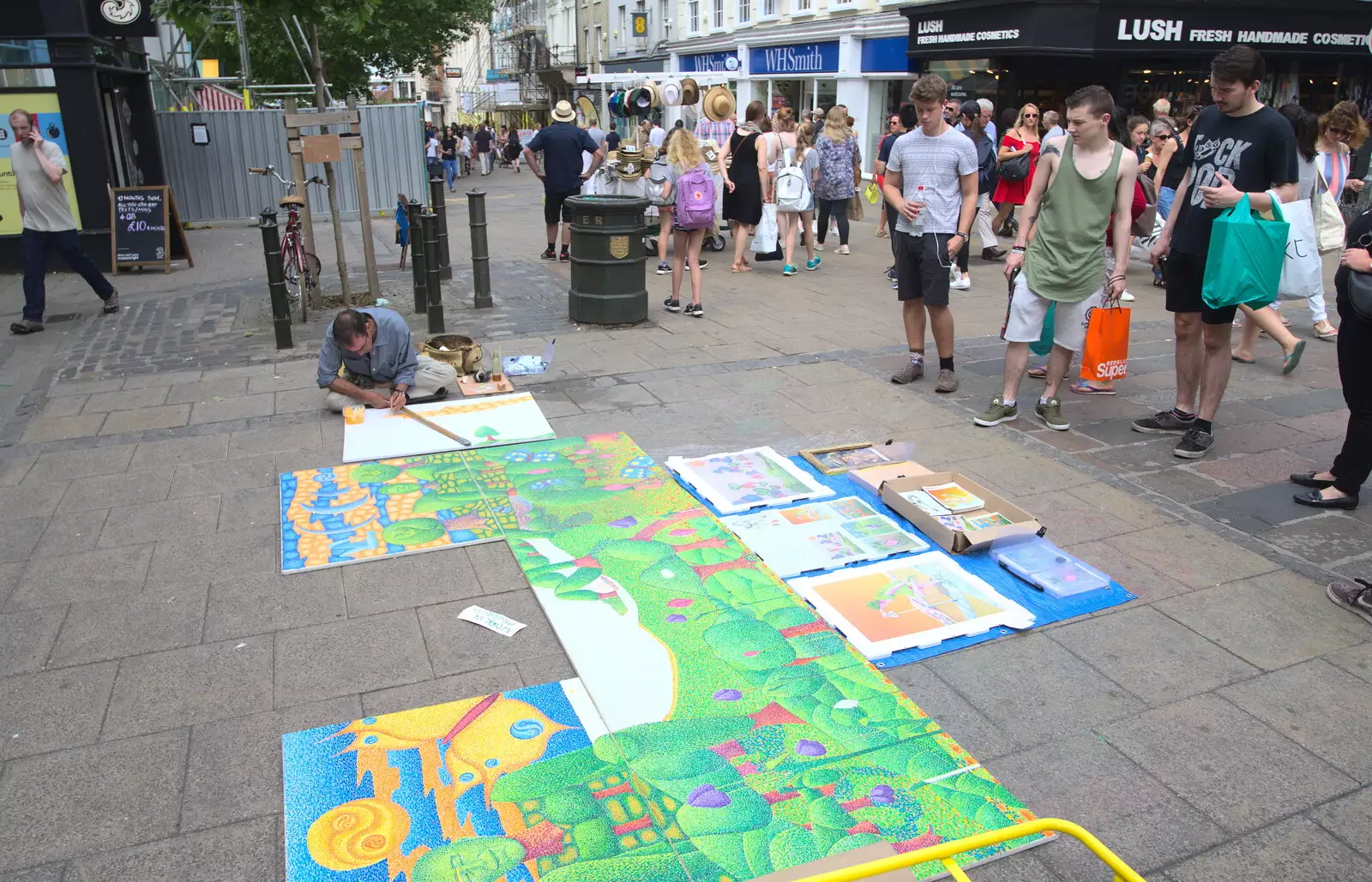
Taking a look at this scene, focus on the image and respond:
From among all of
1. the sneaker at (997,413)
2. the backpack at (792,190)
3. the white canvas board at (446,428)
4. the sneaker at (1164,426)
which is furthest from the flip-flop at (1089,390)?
the backpack at (792,190)

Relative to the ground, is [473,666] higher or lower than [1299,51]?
lower

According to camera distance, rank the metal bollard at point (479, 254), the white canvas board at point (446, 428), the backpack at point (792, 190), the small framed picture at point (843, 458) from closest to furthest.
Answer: the small framed picture at point (843, 458) → the white canvas board at point (446, 428) → the metal bollard at point (479, 254) → the backpack at point (792, 190)

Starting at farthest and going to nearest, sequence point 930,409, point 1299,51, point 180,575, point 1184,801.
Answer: point 1299,51 → point 930,409 → point 180,575 → point 1184,801

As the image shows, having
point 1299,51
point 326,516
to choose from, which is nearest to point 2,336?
point 326,516

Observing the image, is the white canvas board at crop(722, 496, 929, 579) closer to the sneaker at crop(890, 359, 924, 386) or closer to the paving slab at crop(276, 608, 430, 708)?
the paving slab at crop(276, 608, 430, 708)

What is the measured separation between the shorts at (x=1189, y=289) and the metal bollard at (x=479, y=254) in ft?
19.2

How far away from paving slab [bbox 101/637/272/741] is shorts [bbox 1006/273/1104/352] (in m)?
4.28

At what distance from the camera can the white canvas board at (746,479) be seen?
4746mm

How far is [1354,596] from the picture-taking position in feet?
12.5

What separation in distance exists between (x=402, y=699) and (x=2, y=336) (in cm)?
745

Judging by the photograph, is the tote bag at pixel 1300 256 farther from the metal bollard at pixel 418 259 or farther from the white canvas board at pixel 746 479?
the metal bollard at pixel 418 259

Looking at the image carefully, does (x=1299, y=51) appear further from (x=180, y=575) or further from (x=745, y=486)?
(x=180, y=575)

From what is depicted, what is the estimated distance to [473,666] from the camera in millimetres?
3428

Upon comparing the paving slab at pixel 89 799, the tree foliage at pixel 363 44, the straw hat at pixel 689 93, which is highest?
the tree foliage at pixel 363 44
